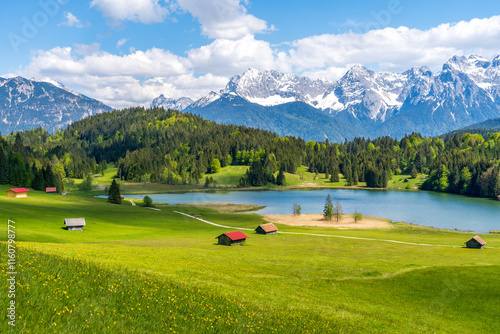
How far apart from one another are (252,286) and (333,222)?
324 feet

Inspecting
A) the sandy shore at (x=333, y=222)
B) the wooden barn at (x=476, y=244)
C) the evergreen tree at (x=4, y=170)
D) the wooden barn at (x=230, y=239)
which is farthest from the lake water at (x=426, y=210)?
the evergreen tree at (x=4, y=170)

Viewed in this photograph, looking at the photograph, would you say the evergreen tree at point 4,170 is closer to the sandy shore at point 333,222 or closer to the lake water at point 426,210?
the lake water at point 426,210

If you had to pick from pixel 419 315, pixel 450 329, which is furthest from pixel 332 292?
pixel 450 329

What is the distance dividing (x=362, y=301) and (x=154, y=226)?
7205cm

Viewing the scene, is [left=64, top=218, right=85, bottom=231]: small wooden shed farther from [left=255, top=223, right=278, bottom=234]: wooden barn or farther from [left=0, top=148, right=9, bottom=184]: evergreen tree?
[left=0, top=148, right=9, bottom=184]: evergreen tree

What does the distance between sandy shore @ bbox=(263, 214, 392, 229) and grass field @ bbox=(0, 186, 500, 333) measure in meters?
37.2

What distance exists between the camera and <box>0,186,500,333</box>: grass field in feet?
53.9

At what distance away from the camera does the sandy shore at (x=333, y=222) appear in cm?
11886

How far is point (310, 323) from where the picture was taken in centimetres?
2397

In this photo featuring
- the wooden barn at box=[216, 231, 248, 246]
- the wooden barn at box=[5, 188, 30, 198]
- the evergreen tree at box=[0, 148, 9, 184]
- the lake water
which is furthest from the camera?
the evergreen tree at box=[0, 148, 9, 184]

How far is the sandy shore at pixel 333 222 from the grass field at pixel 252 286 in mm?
37167

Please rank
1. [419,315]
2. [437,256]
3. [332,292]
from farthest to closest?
[437,256], [332,292], [419,315]

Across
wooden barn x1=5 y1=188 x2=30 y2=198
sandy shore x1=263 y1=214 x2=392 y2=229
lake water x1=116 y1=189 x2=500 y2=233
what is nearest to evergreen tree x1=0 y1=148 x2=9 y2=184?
wooden barn x1=5 y1=188 x2=30 y2=198

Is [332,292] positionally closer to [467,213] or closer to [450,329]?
[450,329]
